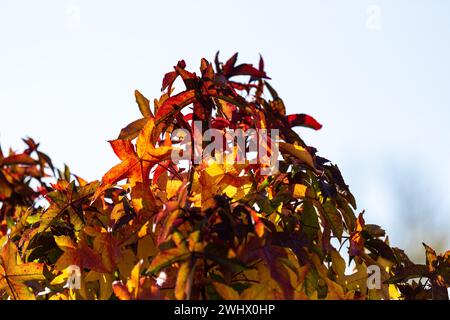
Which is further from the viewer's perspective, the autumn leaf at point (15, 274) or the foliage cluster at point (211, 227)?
the autumn leaf at point (15, 274)

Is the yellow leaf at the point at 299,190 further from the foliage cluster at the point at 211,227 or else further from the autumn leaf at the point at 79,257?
the autumn leaf at the point at 79,257

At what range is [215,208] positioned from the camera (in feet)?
4.32

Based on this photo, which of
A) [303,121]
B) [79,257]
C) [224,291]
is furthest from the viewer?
[303,121]

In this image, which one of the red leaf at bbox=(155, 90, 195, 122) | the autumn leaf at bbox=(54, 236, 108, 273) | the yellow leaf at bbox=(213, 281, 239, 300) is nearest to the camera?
the yellow leaf at bbox=(213, 281, 239, 300)

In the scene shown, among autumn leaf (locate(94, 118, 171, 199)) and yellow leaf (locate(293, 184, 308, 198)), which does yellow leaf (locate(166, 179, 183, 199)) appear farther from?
yellow leaf (locate(293, 184, 308, 198))

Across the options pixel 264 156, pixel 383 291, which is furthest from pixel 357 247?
pixel 264 156

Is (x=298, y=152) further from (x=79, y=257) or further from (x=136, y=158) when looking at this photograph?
(x=79, y=257)

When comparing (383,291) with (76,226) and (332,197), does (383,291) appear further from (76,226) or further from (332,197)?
(76,226)

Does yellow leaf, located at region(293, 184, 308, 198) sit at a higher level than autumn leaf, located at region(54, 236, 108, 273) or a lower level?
higher

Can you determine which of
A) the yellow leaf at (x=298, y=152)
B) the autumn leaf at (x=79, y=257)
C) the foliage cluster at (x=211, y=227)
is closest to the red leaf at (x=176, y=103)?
the foliage cluster at (x=211, y=227)

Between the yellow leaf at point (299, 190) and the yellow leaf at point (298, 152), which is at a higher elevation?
the yellow leaf at point (298, 152)

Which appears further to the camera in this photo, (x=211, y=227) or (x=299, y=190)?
(x=299, y=190)

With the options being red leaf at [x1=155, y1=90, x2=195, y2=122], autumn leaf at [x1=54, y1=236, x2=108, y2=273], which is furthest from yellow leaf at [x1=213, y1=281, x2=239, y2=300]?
red leaf at [x1=155, y1=90, x2=195, y2=122]

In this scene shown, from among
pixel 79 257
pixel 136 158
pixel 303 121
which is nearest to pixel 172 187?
pixel 136 158
